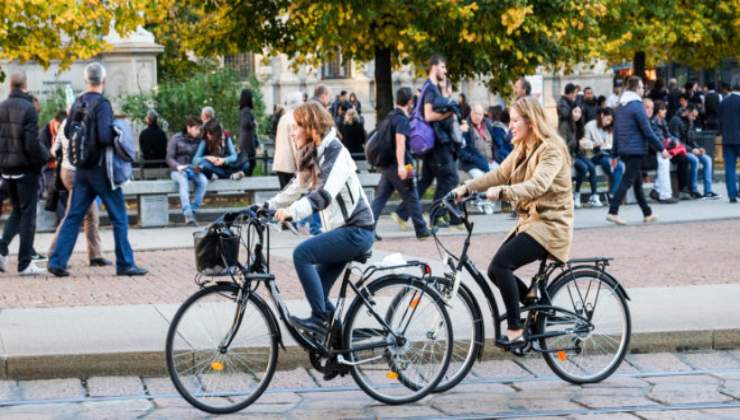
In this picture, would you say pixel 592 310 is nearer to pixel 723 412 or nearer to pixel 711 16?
pixel 723 412

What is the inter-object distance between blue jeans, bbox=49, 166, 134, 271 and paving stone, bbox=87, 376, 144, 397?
4334 mm

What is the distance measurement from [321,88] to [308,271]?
28.9 ft

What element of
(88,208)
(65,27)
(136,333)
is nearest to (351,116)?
(65,27)

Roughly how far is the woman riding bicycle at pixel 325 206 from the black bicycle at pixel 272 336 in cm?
12

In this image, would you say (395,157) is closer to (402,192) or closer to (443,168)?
(402,192)

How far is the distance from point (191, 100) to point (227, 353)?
1634 centimetres

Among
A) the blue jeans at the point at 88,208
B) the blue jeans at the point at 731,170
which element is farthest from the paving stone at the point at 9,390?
the blue jeans at the point at 731,170

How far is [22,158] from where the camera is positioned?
45.0 ft

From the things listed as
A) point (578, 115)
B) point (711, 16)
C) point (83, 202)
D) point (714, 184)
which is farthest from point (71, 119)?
point (711, 16)

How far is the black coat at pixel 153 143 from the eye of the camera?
21.0 metres

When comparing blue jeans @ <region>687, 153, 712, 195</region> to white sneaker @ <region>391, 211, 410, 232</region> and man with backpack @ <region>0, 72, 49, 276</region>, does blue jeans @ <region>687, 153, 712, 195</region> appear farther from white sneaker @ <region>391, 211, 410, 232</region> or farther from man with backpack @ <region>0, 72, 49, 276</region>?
man with backpack @ <region>0, 72, 49, 276</region>

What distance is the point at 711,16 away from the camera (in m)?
36.9

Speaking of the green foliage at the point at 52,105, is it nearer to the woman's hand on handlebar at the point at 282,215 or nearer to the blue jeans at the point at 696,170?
the blue jeans at the point at 696,170

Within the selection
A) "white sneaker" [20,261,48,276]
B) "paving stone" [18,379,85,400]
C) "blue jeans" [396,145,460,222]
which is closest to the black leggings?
"paving stone" [18,379,85,400]
